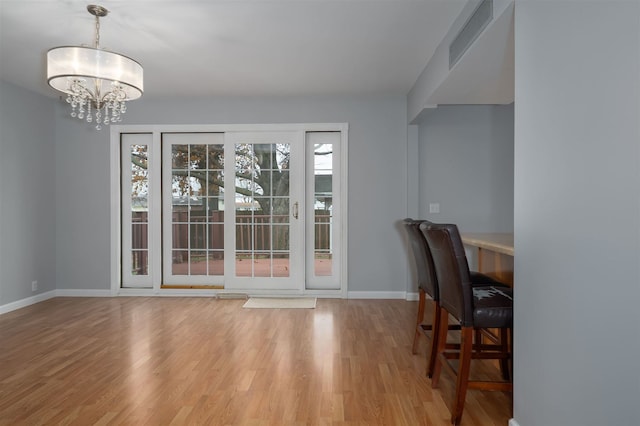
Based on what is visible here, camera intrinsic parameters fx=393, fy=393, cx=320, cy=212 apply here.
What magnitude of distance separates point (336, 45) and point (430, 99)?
1063 mm

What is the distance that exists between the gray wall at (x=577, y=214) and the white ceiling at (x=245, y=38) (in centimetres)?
130

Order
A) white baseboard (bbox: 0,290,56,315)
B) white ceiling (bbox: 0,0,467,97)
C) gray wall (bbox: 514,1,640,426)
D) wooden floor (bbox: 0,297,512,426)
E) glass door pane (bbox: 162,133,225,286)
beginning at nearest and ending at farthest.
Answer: gray wall (bbox: 514,1,640,426) < wooden floor (bbox: 0,297,512,426) < white ceiling (bbox: 0,0,467,97) < white baseboard (bbox: 0,290,56,315) < glass door pane (bbox: 162,133,225,286)

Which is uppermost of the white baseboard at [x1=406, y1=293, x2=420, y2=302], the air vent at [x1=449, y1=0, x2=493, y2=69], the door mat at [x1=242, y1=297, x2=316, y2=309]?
the air vent at [x1=449, y1=0, x2=493, y2=69]

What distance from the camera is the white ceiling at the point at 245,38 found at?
269 cm

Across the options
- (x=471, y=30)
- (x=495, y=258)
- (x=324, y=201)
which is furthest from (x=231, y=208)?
(x=471, y=30)

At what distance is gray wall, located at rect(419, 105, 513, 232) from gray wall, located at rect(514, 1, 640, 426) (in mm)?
2812

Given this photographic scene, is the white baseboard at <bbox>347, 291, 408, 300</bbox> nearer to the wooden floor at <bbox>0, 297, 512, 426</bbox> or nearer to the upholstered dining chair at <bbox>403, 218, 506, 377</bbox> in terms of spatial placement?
the wooden floor at <bbox>0, 297, 512, 426</bbox>

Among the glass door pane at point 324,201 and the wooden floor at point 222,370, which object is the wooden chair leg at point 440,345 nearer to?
the wooden floor at point 222,370

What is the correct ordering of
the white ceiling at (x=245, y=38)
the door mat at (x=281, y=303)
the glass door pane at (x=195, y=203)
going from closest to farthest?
the white ceiling at (x=245, y=38) < the door mat at (x=281, y=303) < the glass door pane at (x=195, y=203)

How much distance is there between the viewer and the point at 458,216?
15.3ft

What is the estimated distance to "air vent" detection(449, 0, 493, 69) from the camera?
228 cm

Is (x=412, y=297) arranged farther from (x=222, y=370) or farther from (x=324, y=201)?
(x=222, y=370)

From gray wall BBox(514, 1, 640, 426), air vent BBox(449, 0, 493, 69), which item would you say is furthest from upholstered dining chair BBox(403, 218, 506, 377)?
air vent BBox(449, 0, 493, 69)

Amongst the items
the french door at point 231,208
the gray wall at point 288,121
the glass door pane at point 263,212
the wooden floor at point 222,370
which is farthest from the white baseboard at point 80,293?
the glass door pane at point 263,212
